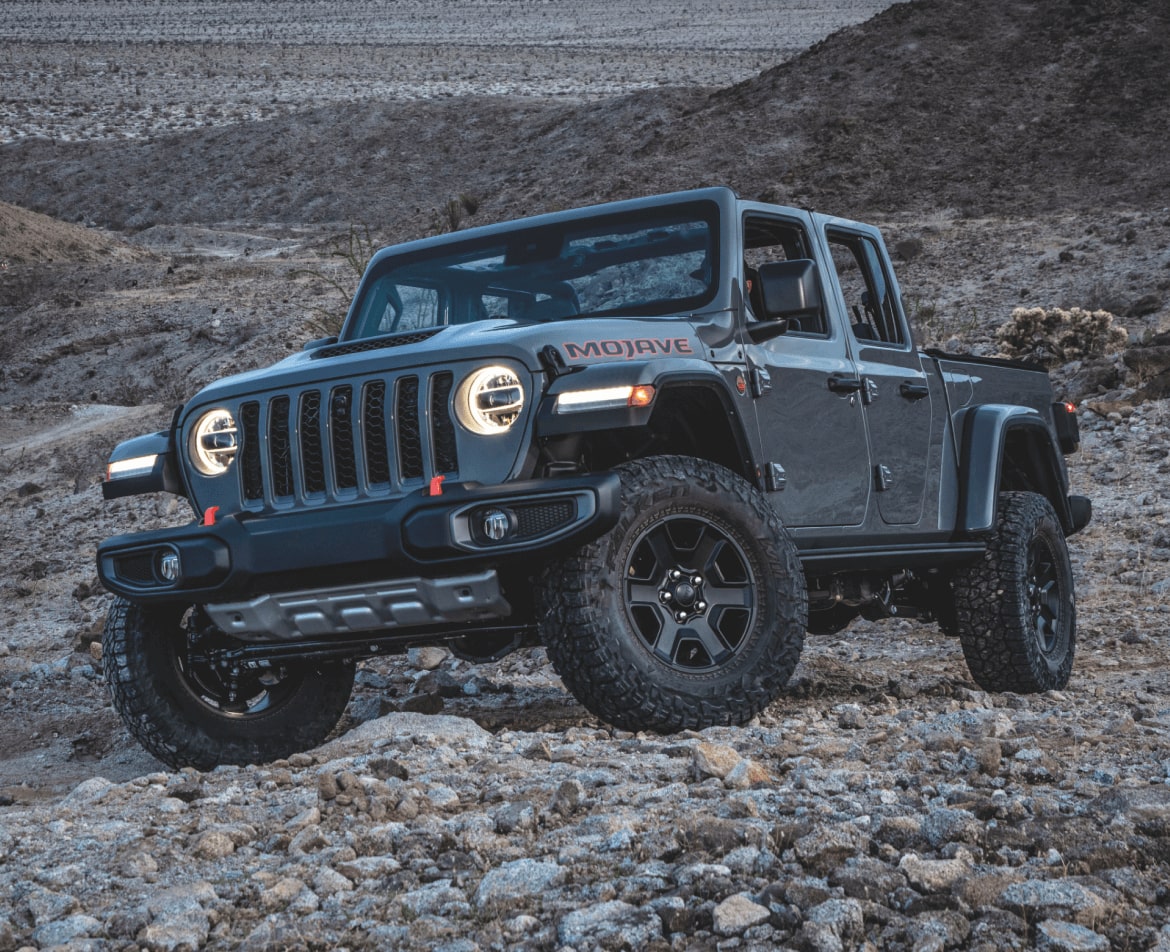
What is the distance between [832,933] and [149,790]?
253cm

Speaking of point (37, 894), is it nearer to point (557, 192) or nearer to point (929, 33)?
point (557, 192)

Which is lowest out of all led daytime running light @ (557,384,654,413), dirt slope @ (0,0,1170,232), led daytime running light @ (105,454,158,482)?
led daytime running light @ (105,454,158,482)

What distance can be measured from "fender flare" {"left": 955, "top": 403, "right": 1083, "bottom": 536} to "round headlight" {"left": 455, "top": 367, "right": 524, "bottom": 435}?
2699 mm

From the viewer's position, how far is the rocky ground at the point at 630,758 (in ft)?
10.3

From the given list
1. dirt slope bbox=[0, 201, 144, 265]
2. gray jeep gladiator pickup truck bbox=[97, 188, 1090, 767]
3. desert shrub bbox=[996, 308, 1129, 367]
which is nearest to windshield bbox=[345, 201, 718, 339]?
gray jeep gladiator pickup truck bbox=[97, 188, 1090, 767]

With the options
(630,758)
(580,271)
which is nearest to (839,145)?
(580,271)

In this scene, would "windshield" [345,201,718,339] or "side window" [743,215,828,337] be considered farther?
"side window" [743,215,828,337]

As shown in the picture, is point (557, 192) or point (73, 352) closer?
point (73, 352)

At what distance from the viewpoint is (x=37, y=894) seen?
3.42 meters

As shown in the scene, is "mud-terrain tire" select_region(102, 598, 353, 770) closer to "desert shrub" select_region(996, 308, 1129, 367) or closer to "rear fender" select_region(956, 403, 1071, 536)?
"rear fender" select_region(956, 403, 1071, 536)

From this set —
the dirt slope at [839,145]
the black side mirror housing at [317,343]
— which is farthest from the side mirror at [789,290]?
the dirt slope at [839,145]

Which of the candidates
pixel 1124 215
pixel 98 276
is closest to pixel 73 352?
pixel 98 276

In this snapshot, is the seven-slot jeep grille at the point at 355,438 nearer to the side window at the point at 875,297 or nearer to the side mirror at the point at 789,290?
the side mirror at the point at 789,290

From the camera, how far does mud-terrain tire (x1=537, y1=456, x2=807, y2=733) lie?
15.1 feet
